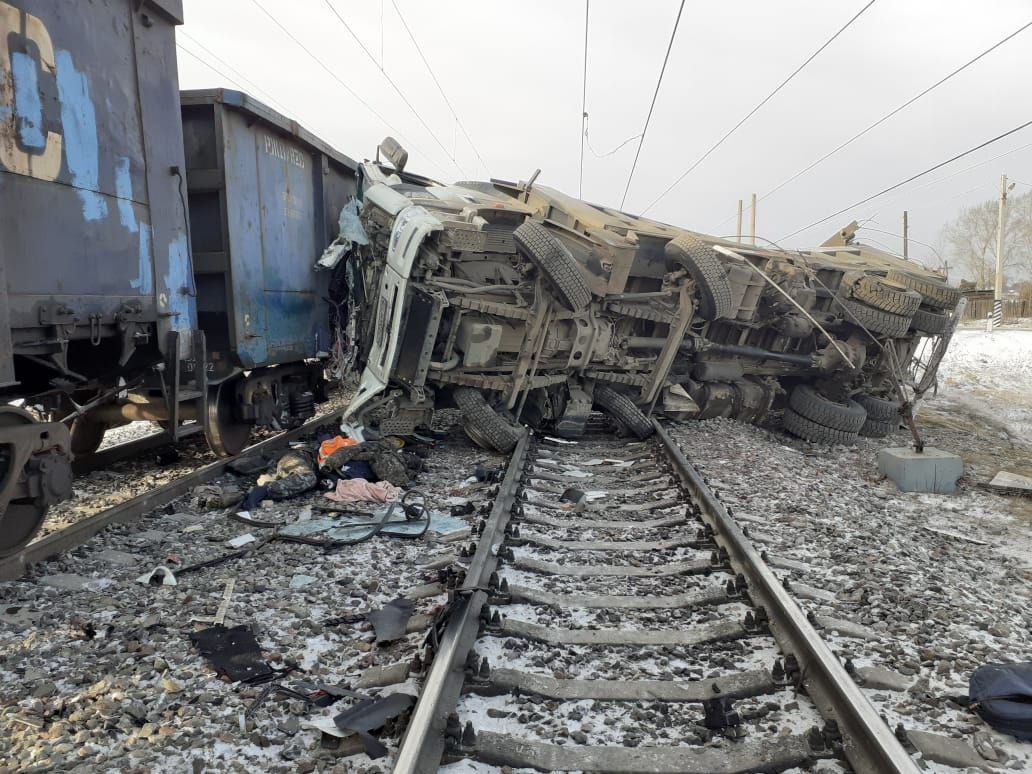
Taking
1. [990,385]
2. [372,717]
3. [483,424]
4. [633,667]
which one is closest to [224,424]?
[483,424]

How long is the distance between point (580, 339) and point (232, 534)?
4.43 metres

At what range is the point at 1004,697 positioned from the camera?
2551 mm

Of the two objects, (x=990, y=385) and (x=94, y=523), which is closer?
(x=94, y=523)

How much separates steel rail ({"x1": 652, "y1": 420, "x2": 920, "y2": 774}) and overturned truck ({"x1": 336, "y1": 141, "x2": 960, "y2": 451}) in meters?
3.74

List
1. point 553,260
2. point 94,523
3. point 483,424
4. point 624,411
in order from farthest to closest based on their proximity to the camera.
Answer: point 624,411
point 483,424
point 553,260
point 94,523

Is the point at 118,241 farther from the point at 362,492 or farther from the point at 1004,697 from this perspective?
the point at 1004,697

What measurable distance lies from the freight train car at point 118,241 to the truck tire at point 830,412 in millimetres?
6873

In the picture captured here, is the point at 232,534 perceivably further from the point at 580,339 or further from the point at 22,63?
the point at 580,339

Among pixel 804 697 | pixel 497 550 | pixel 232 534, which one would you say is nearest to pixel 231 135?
pixel 232 534

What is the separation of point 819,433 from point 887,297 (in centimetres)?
195

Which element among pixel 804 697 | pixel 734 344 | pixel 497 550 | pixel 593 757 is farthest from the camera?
pixel 734 344

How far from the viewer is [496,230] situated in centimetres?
739

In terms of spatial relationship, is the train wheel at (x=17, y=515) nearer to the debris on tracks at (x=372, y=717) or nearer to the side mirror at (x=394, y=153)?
the debris on tracks at (x=372, y=717)

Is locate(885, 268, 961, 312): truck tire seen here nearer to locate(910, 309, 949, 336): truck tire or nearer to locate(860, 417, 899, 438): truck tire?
locate(910, 309, 949, 336): truck tire
